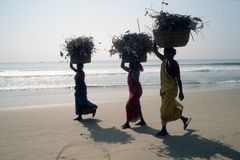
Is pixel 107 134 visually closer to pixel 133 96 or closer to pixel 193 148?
pixel 133 96

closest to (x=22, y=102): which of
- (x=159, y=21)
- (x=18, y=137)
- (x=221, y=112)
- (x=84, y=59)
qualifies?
(x=84, y=59)

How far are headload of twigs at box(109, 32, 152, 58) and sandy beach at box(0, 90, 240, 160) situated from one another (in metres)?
1.78

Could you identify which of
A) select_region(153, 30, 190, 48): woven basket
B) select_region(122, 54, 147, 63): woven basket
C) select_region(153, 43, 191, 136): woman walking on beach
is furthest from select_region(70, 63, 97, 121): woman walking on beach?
select_region(153, 30, 190, 48): woven basket

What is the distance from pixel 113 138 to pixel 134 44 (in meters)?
2.19

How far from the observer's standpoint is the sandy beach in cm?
569

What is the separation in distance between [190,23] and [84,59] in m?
3.52

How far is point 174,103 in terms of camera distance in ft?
22.5

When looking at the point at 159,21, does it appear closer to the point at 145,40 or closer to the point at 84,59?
the point at 145,40

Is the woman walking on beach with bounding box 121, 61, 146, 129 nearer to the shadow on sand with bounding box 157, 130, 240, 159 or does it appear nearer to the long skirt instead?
the long skirt

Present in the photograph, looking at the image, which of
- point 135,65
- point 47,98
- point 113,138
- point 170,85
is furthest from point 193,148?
point 47,98

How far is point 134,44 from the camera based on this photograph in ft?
25.0

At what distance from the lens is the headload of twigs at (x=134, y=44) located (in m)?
7.61

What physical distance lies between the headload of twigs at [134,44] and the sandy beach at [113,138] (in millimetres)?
1781

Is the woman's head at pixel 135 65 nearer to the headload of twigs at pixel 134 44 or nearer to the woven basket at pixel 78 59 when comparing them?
the headload of twigs at pixel 134 44
